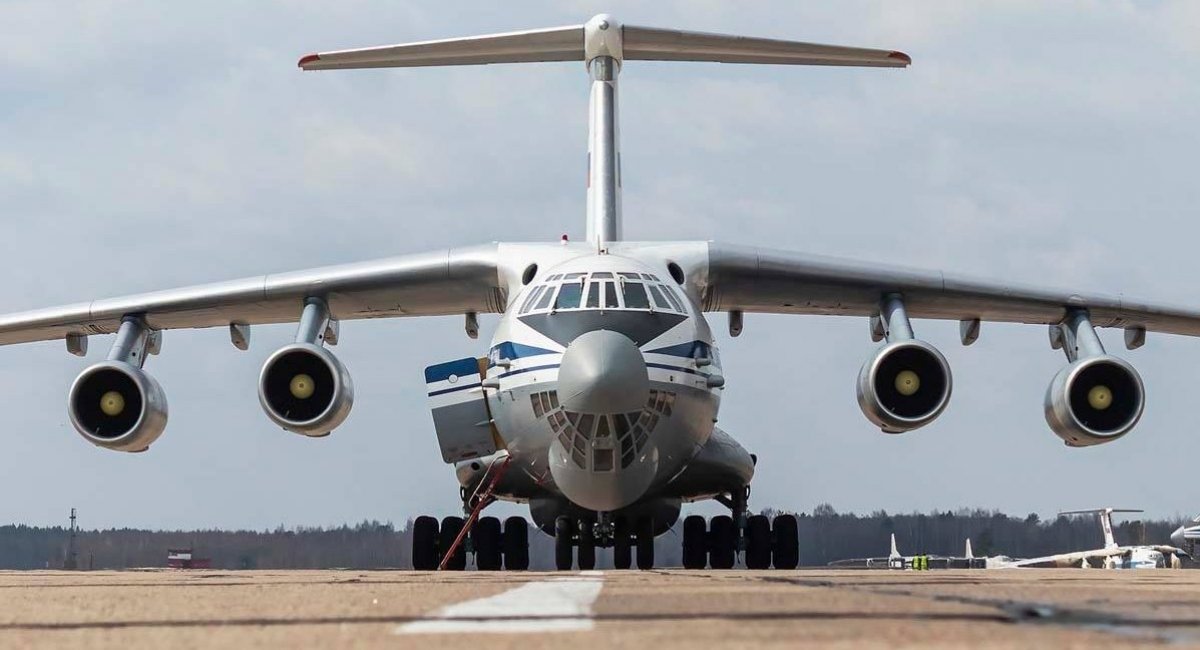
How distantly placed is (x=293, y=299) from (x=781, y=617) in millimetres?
9103

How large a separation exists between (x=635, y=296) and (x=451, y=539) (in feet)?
11.0

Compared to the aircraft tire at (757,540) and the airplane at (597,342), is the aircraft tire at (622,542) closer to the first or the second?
the airplane at (597,342)

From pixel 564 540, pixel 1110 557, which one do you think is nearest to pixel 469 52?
pixel 564 540

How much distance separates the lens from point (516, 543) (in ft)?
40.4

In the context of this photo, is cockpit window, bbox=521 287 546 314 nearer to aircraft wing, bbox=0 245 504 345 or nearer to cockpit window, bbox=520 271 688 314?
cockpit window, bbox=520 271 688 314

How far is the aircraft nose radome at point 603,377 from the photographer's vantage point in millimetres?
9000

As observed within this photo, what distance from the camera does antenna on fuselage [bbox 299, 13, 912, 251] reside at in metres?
12.8

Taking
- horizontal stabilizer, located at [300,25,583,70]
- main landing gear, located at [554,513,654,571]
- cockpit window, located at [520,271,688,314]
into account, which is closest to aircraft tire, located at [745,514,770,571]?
main landing gear, located at [554,513,654,571]

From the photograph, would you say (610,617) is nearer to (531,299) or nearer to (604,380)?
(604,380)

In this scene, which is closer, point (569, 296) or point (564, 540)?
point (569, 296)

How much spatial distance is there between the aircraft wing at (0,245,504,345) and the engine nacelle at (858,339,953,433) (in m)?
2.91

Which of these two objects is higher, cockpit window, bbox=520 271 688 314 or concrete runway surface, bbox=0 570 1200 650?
cockpit window, bbox=520 271 688 314

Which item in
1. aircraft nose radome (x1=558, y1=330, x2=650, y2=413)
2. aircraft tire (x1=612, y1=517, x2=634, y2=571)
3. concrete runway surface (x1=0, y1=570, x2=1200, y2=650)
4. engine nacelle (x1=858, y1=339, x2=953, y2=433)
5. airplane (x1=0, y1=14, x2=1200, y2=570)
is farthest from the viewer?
aircraft tire (x1=612, y1=517, x2=634, y2=571)

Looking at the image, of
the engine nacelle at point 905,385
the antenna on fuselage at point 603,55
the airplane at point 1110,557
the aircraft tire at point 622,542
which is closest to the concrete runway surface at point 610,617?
the engine nacelle at point 905,385
